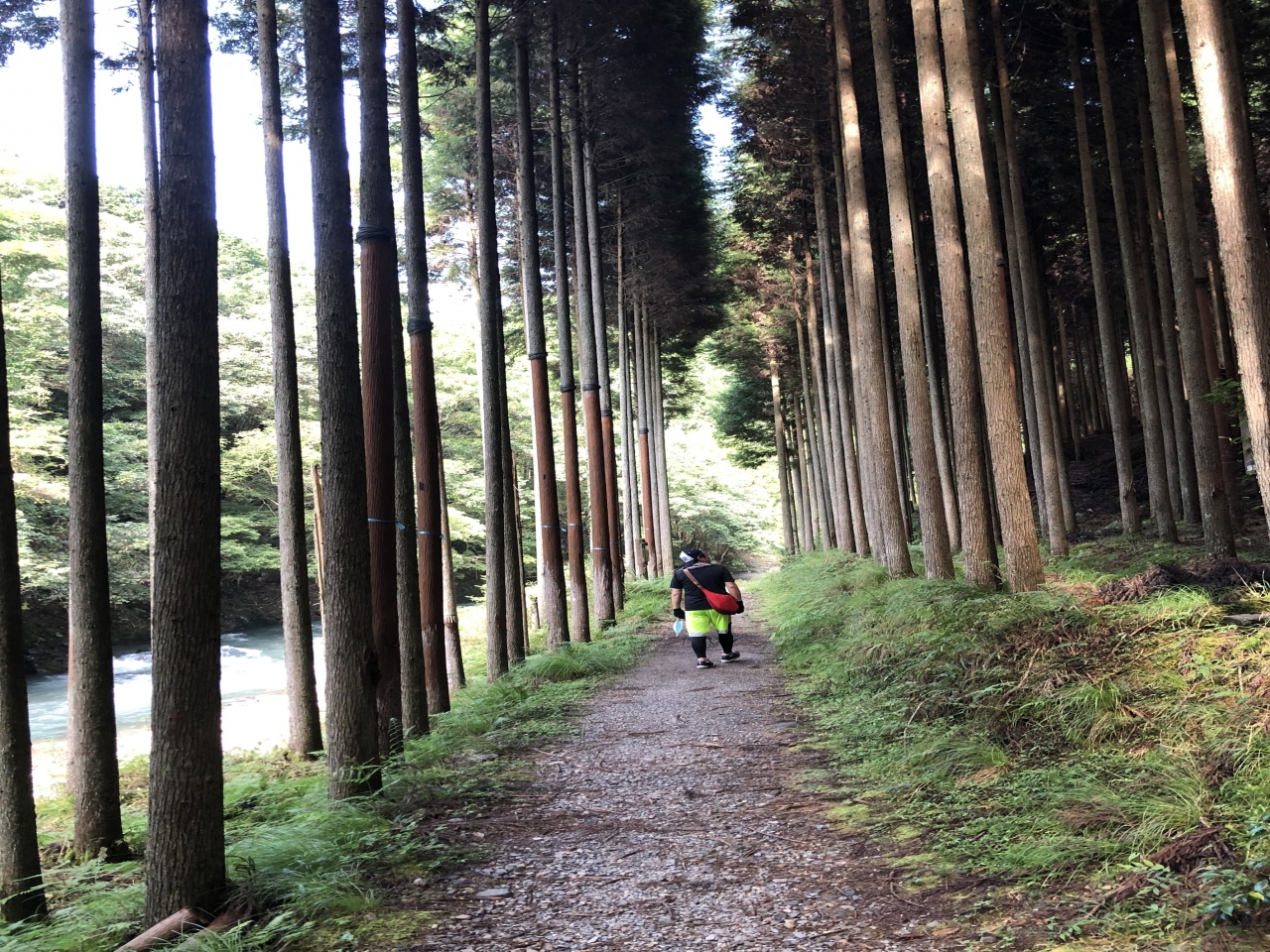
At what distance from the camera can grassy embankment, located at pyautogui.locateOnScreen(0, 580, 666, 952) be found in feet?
12.7

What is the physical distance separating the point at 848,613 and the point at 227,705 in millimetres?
13675

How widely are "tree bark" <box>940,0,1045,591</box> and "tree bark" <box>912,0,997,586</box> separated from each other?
56 centimetres

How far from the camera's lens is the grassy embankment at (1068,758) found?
334cm

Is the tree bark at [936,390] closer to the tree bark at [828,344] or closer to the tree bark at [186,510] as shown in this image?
the tree bark at [828,344]

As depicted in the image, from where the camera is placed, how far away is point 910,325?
12586 millimetres

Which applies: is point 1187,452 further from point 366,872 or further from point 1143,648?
point 366,872

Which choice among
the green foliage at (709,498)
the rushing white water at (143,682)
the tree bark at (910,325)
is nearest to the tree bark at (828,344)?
the tree bark at (910,325)

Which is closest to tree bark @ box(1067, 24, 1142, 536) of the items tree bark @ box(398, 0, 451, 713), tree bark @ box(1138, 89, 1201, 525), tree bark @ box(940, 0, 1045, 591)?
tree bark @ box(1138, 89, 1201, 525)

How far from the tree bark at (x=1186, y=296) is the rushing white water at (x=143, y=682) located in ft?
41.9

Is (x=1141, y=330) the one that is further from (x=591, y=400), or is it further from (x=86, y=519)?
(x=86, y=519)

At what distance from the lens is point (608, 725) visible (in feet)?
27.5

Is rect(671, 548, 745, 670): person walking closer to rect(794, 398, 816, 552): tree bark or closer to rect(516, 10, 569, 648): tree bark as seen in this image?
rect(516, 10, 569, 648): tree bark

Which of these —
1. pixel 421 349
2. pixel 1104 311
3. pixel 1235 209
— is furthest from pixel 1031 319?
pixel 421 349

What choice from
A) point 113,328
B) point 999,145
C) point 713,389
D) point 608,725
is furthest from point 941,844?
point 713,389
